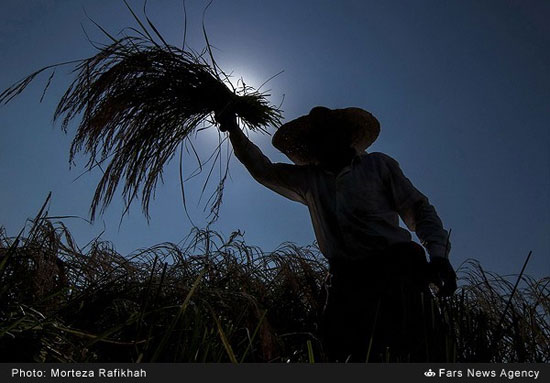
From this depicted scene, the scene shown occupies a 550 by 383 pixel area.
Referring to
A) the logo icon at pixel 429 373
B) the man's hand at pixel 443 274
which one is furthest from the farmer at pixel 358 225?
the logo icon at pixel 429 373

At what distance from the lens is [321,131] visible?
2.69 meters

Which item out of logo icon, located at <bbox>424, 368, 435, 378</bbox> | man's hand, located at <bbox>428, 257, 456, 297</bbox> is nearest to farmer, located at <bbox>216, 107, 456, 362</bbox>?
man's hand, located at <bbox>428, 257, 456, 297</bbox>

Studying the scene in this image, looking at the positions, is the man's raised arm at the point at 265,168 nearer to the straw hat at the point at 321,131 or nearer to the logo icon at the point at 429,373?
the straw hat at the point at 321,131

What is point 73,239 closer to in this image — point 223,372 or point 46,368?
point 46,368

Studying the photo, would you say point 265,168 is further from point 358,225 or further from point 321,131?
point 358,225

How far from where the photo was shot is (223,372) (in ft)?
3.39

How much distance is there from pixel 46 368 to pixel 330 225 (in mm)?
1474

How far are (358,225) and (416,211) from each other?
34cm

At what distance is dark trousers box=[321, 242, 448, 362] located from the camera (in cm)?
191

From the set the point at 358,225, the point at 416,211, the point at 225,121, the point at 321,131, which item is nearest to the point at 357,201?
the point at 358,225

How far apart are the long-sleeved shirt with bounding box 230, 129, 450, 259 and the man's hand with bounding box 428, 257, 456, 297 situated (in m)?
0.05

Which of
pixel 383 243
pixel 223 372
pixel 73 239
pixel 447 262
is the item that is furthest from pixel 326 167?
pixel 73 239

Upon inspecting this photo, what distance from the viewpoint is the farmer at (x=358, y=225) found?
1.96m

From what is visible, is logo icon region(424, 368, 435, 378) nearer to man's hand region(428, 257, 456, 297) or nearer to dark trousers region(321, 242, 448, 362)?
dark trousers region(321, 242, 448, 362)
